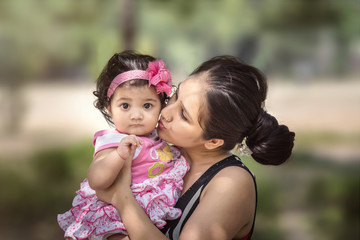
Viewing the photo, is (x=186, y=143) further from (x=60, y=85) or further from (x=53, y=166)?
(x=60, y=85)

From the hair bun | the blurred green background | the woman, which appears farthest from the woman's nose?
Result: the blurred green background

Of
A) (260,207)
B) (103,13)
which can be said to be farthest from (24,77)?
(260,207)

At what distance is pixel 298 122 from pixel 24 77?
4693mm

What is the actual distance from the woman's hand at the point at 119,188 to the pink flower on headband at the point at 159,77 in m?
0.35

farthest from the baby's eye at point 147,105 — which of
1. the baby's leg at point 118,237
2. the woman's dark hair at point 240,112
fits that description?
the baby's leg at point 118,237

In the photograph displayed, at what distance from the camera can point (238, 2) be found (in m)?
7.87

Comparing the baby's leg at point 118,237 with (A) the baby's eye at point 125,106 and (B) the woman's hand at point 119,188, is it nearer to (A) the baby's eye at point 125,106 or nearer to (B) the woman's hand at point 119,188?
(B) the woman's hand at point 119,188

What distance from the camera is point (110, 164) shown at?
1.91m

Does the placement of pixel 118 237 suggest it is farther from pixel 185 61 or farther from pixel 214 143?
pixel 185 61

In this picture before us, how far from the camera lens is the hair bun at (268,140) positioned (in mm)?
2034

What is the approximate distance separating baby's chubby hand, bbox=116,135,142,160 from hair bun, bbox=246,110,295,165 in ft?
1.73

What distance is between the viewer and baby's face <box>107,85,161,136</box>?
6.75 feet

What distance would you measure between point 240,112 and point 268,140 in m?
0.20

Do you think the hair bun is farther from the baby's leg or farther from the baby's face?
the baby's leg
